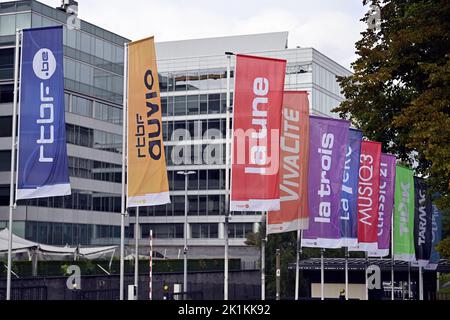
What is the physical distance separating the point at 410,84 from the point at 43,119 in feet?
44.9

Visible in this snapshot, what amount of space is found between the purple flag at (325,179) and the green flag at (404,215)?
7205 mm

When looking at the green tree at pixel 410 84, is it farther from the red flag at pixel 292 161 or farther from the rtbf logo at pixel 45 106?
the rtbf logo at pixel 45 106

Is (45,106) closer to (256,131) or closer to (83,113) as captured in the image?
(256,131)

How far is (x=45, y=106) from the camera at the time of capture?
25.1 metres

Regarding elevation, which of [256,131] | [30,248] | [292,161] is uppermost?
[256,131]

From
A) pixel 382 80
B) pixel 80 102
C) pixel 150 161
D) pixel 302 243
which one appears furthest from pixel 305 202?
pixel 80 102

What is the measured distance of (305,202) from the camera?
1220 inches

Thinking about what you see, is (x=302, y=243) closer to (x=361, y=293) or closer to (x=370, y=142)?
(x=370, y=142)

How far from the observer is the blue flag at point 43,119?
988 inches

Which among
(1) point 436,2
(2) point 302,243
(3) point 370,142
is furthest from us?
(3) point 370,142

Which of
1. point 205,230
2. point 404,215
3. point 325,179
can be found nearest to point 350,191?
point 325,179

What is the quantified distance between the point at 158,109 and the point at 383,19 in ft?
41.2

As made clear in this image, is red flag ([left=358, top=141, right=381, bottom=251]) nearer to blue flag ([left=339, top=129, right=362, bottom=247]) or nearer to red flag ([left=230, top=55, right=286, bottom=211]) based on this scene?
blue flag ([left=339, top=129, right=362, bottom=247])

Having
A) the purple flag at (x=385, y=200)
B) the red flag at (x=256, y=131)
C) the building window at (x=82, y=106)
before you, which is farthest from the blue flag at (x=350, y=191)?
the building window at (x=82, y=106)
